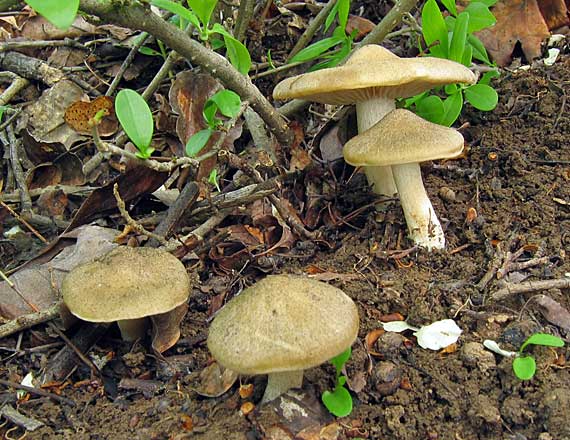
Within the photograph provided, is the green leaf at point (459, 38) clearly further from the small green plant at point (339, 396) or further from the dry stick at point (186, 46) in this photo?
the small green plant at point (339, 396)

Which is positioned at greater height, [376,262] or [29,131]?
[29,131]

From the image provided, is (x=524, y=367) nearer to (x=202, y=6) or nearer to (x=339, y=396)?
(x=339, y=396)

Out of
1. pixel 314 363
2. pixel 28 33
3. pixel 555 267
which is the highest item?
pixel 28 33

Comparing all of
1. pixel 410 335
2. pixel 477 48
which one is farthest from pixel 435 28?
pixel 410 335

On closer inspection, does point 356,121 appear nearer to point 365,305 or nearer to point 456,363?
point 365,305

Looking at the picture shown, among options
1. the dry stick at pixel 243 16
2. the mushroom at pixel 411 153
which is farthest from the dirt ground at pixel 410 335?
the dry stick at pixel 243 16

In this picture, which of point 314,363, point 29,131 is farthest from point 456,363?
point 29,131
